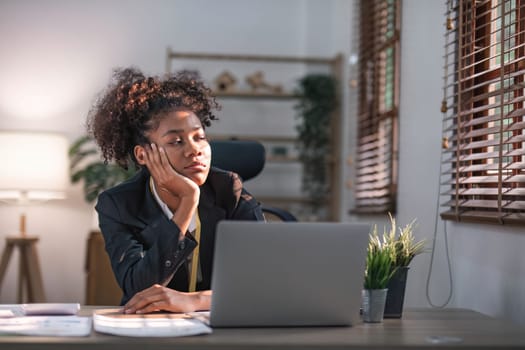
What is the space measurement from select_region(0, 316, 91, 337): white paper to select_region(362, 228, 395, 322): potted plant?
1.85 feet

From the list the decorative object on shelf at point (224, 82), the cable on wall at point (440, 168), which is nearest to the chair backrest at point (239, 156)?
the cable on wall at point (440, 168)

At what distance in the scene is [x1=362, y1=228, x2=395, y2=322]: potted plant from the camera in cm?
158

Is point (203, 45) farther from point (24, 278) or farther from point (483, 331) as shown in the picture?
point (483, 331)

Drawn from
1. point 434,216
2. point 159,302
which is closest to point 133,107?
point 159,302

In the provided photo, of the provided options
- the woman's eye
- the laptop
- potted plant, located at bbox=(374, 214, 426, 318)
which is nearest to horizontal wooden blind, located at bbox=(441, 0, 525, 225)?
potted plant, located at bbox=(374, 214, 426, 318)

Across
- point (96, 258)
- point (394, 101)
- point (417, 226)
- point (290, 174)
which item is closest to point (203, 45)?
point (290, 174)

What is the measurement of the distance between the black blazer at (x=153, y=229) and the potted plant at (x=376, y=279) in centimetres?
41

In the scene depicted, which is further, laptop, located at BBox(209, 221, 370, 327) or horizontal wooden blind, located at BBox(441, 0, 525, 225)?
horizontal wooden blind, located at BBox(441, 0, 525, 225)

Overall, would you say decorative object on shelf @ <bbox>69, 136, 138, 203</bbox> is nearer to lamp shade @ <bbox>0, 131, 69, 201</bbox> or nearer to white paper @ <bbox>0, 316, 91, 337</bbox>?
lamp shade @ <bbox>0, 131, 69, 201</bbox>

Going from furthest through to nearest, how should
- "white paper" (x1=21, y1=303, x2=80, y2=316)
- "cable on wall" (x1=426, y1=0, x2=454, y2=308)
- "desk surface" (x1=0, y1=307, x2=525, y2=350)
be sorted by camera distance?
"cable on wall" (x1=426, y1=0, x2=454, y2=308) < "white paper" (x1=21, y1=303, x2=80, y2=316) < "desk surface" (x1=0, y1=307, x2=525, y2=350)

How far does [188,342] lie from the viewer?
1.27 m

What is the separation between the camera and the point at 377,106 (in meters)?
3.93

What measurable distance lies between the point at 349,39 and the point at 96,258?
6.71 ft

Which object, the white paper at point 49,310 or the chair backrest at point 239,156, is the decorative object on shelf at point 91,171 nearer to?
the chair backrest at point 239,156
